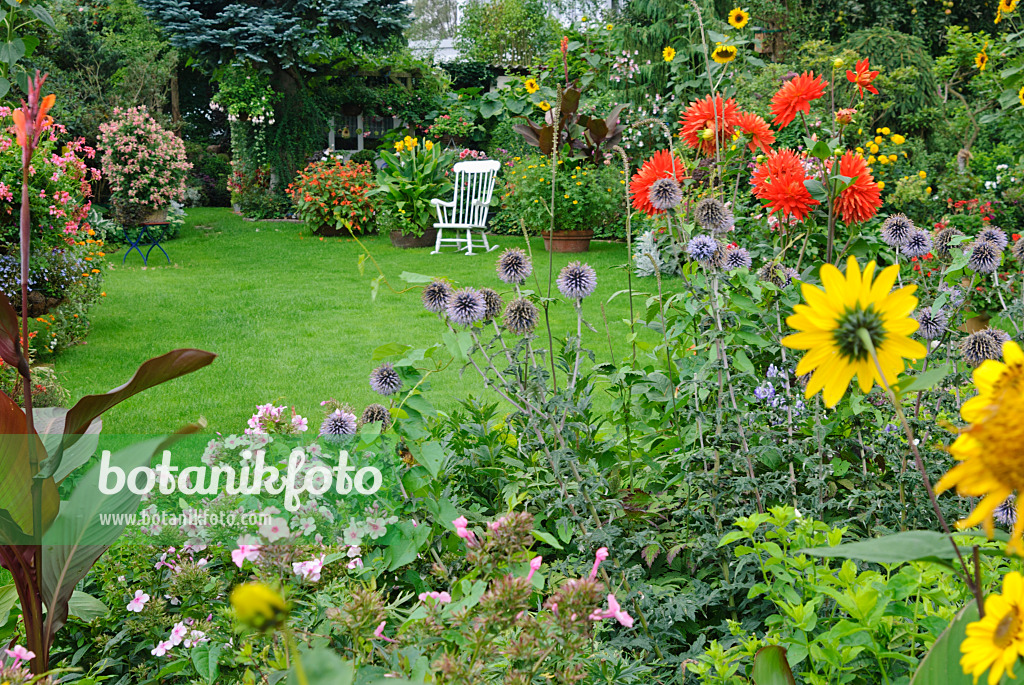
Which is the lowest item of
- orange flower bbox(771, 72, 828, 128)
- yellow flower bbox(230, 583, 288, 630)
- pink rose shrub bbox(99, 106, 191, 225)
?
pink rose shrub bbox(99, 106, 191, 225)

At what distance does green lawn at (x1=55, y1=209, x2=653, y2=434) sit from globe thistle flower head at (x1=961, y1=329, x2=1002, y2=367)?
89 cm

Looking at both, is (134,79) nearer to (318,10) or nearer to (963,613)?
(318,10)

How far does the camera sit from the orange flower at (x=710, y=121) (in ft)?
6.97

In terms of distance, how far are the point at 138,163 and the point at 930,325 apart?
28.3 feet

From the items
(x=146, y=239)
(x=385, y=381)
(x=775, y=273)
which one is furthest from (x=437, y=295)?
(x=146, y=239)

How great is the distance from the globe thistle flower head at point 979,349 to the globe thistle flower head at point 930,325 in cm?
13

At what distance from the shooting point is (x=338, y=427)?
1666mm

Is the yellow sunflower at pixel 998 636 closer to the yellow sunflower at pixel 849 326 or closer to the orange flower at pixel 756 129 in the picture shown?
the yellow sunflower at pixel 849 326

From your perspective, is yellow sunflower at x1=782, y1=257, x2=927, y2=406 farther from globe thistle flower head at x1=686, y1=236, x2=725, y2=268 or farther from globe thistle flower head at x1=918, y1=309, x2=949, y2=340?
globe thistle flower head at x1=918, y1=309, x2=949, y2=340

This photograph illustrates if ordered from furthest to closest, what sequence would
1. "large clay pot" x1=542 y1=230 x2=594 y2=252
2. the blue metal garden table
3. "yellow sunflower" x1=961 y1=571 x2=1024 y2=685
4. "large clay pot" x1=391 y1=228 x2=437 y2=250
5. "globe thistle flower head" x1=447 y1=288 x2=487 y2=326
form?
1. "large clay pot" x1=391 y1=228 x2=437 y2=250
2. "large clay pot" x1=542 y1=230 x2=594 y2=252
3. the blue metal garden table
4. "globe thistle flower head" x1=447 y1=288 x2=487 y2=326
5. "yellow sunflower" x1=961 y1=571 x2=1024 y2=685

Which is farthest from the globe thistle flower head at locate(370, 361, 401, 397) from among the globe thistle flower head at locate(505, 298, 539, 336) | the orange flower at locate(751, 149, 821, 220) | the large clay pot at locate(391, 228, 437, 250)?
the large clay pot at locate(391, 228, 437, 250)

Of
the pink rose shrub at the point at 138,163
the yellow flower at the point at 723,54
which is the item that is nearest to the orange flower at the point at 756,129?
the yellow flower at the point at 723,54

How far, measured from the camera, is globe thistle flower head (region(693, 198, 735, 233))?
5.75ft

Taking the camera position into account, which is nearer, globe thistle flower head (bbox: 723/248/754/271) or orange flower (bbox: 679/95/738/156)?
globe thistle flower head (bbox: 723/248/754/271)
